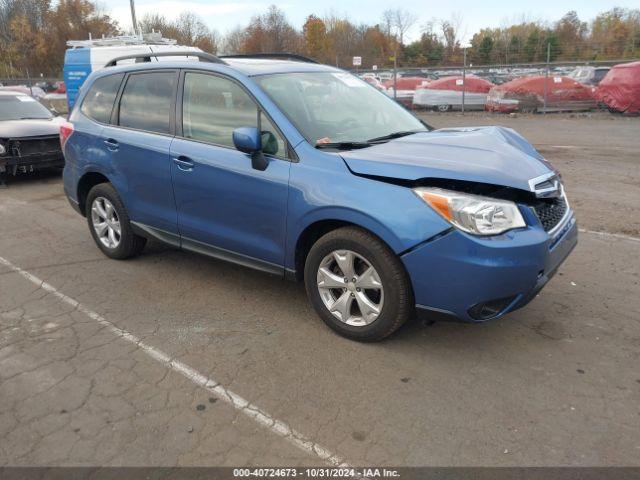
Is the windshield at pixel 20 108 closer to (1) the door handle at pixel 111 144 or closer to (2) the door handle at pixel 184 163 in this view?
(1) the door handle at pixel 111 144

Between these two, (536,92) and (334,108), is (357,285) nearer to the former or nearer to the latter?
(334,108)

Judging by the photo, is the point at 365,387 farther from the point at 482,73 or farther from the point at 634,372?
the point at 482,73

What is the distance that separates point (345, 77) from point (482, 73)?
2201 cm

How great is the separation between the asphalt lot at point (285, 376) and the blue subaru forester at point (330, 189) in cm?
40

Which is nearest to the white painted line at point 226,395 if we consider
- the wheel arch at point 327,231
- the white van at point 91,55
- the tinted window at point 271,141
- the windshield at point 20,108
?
the wheel arch at point 327,231

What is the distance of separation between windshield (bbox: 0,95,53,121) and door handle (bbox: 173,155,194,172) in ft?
23.9

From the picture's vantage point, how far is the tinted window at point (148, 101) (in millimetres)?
4625

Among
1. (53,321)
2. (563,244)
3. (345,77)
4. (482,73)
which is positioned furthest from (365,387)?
(482,73)

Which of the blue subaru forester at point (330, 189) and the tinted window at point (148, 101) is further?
the tinted window at point (148, 101)

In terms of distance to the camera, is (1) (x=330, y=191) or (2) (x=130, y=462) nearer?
(2) (x=130, y=462)

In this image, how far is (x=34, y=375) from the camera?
3.43m

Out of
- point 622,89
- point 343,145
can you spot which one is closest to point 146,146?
point 343,145

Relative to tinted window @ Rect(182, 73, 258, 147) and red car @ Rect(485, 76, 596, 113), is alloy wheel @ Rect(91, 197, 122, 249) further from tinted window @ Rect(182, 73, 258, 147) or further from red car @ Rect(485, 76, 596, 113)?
red car @ Rect(485, 76, 596, 113)

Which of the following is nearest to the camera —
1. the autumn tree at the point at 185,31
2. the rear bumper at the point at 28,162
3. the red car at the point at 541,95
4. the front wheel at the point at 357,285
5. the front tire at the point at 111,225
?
the front wheel at the point at 357,285
